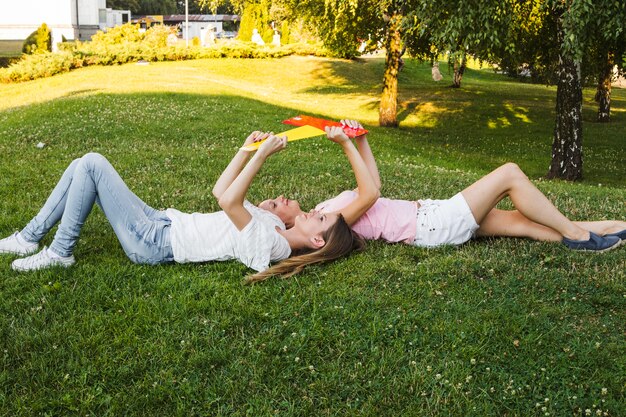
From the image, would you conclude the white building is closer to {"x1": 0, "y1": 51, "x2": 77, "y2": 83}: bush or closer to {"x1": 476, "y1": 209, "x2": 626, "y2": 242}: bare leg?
{"x1": 0, "y1": 51, "x2": 77, "y2": 83}: bush

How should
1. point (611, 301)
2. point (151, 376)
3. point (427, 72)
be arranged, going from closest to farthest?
point (151, 376)
point (611, 301)
point (427, 72)

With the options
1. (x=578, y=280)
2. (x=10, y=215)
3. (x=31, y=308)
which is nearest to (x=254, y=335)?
(x=31, y=308)

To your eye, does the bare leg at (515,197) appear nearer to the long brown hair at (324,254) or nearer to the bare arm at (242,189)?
the long brown hair at (324,254)

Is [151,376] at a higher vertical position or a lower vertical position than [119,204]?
lower

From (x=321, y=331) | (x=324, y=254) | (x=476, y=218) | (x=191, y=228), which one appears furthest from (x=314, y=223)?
(x=476, y=218)

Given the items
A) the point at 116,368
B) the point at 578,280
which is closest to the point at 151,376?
the point at 116,368

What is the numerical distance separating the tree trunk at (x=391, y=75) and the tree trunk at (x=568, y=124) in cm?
645

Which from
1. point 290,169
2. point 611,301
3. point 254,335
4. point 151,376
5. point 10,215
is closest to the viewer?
point 151,376

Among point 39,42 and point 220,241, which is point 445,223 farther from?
point 39,42

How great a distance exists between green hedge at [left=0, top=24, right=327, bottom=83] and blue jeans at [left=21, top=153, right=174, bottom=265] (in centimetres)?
2721

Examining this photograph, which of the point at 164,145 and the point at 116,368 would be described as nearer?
the point at 116,368

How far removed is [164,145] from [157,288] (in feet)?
24.6

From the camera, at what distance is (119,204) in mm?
5398

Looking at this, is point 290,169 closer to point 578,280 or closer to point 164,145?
point 164,145
